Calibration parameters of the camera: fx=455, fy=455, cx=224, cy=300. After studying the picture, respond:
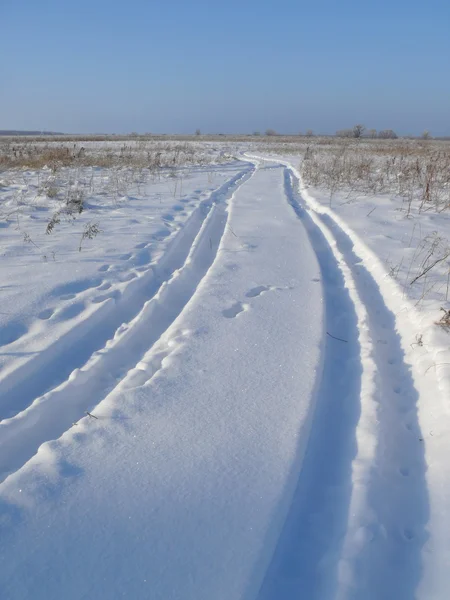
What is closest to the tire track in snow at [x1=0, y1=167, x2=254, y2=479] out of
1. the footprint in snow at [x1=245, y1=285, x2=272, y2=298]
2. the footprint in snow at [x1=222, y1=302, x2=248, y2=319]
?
the footprint in snow at [x1=222, y1=302, x2=248, y2=319]

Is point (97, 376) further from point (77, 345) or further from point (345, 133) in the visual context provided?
point (345, 133)

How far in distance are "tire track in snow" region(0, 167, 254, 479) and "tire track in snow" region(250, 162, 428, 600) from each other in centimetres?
126

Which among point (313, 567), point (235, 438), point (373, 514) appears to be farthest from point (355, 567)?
point (235, 438)

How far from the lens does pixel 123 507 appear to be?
1.83 m

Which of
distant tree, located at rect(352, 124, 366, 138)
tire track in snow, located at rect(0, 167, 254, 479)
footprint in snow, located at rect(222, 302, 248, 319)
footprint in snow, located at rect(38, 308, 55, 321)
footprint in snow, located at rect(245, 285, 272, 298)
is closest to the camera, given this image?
tire track in snow, located at rect(0, 167, 254, 479)

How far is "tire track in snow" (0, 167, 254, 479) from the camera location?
229 cm

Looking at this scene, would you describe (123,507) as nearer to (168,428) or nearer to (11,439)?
(168,428)

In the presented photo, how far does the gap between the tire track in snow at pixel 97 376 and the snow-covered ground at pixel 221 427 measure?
1 cm

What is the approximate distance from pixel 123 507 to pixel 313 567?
0.77 meters

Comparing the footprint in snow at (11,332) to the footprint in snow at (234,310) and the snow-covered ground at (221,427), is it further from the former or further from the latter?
the footprint in snow at (234,310)

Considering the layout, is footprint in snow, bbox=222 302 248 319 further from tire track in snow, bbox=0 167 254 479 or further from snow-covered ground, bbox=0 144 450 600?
tire track in snow, bbox=0 167 254 479

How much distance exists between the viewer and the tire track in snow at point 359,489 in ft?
5.47

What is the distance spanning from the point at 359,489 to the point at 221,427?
0.73 m

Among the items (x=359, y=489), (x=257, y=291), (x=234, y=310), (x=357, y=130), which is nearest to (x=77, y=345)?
(x=234, y=310)
